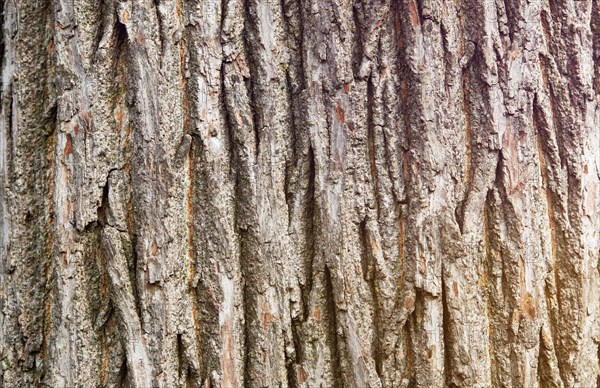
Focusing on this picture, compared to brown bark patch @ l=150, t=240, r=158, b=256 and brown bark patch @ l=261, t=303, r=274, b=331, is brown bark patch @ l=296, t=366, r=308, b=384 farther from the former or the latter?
brown bark patch @ l=150, t=240, r=158, b=256

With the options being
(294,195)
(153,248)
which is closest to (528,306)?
(294,195)

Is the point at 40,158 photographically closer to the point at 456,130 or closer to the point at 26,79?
the point at 26,79

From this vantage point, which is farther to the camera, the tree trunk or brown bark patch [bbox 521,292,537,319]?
brown bark patch [bbox 521,292,537,319]

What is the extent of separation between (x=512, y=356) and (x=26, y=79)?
1683 mm

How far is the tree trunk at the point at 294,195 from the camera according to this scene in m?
1.39

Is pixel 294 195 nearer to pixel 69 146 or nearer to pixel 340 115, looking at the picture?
pixel 340 115

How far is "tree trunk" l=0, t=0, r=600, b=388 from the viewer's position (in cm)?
139

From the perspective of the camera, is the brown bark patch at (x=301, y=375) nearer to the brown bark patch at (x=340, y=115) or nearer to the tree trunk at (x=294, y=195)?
the tree trunk at (x=294, y=195)

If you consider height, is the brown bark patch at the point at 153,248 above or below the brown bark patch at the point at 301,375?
above

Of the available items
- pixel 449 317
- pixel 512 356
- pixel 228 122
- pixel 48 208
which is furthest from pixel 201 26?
pixel 512 356

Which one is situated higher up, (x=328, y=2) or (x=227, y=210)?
(x=328, y=2)

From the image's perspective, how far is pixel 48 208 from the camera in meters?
1.44

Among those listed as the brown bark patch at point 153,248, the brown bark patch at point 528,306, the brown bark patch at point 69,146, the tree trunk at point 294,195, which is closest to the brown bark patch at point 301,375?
the tree trunk at point 294,195

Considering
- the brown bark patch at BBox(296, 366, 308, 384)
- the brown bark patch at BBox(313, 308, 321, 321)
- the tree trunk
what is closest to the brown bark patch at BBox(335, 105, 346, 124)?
the tree trunk
